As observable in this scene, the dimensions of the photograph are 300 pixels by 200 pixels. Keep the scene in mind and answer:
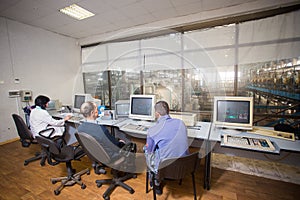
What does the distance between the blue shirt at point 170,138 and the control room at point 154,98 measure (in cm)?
1

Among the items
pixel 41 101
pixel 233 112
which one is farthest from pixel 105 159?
pixel 233 112

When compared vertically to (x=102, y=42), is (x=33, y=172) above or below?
below

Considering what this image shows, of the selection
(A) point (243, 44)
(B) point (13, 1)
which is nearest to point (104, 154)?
(A) point (243, 44)

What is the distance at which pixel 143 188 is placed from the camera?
1.80 meters

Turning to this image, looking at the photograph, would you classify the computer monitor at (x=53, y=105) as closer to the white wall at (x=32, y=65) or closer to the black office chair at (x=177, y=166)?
the white wall at (x=32, y=65)

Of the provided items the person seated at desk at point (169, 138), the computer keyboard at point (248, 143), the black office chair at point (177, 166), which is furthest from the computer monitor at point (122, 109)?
the computer keyboard at point (248, 143)

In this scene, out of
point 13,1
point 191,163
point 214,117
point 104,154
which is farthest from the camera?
point 13,1

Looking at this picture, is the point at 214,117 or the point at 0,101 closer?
the point at 214,117

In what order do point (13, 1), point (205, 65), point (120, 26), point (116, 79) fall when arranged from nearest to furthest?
point (13, 1)
point (205, 65)
point (120, 26)
point (116, 79)

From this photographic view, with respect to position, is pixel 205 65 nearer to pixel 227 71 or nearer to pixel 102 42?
pixel 227 71

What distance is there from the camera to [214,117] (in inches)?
76.4

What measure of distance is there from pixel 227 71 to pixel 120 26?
2927 mm

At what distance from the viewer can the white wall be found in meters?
3.14

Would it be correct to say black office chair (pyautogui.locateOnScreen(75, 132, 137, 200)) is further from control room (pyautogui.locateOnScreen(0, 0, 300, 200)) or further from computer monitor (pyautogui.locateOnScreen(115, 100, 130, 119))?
computer monitor (pyautogui.locateOnScreen(115, 100, 130, 119))
